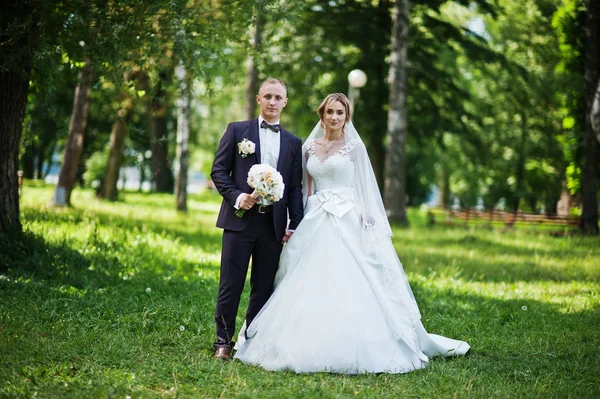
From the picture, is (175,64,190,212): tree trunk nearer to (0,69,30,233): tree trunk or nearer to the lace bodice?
(0,69,30,233): tree trunk

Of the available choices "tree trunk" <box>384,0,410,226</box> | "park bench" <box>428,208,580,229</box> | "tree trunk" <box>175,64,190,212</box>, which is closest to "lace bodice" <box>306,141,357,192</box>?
"tree trunk" <box>384,0,410,226</box>

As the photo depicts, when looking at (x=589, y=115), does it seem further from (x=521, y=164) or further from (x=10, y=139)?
(x=10, y=139)

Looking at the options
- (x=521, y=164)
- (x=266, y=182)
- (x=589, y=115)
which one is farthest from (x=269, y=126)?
(x=521, y=164)

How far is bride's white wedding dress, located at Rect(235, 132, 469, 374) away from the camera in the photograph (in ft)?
16.6

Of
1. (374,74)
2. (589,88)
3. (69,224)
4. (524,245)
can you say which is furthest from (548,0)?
(69,224)

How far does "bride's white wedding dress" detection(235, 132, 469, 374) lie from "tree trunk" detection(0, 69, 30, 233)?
15.3ft

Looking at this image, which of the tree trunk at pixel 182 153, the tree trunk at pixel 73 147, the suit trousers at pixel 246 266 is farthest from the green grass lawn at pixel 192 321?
the tree trunk at pixel 182 153

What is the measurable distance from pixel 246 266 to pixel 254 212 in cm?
48

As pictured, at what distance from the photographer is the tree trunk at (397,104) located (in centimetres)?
1630

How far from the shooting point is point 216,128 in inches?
1602

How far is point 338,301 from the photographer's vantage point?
5.19 m

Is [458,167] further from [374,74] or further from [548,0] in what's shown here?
[374,74]

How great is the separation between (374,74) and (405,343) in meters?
17.4

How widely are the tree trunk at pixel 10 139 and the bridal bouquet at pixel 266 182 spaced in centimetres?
481
